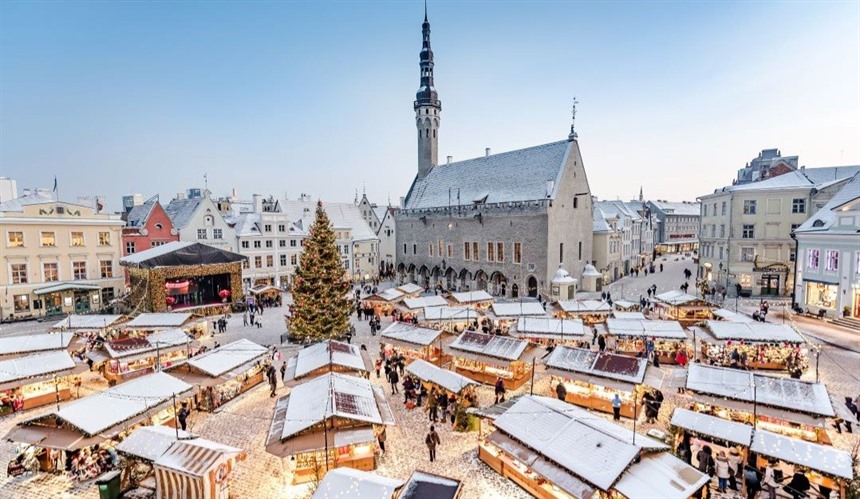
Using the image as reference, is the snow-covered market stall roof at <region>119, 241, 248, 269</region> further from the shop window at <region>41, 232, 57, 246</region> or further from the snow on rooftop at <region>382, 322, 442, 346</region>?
the snow on rooftop at <region>382, 322, 442, 346</region>

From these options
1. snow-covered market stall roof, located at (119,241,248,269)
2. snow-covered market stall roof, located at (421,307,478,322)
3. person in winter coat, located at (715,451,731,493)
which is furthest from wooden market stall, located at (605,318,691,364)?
snow-covered market stall roof, located at (119,241,248,269)

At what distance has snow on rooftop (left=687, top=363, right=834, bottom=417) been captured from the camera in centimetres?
1245

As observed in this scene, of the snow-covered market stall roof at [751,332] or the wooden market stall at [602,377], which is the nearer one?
the wooden market stall at [602,377]

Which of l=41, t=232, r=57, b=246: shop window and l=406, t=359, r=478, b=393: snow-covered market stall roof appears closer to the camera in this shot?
l=406, t=359, r=478, b=393: snow-covered market stall roof

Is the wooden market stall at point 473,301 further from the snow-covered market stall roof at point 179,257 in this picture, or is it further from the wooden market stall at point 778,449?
the snow-covered market stall roof at point 179,257

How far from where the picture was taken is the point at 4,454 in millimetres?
13367

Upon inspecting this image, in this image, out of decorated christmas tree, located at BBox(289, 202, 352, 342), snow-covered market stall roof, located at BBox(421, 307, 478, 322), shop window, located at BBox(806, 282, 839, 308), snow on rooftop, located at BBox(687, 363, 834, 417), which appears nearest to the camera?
snow on rooftop, located at BBox(687, 363, 834, 417)

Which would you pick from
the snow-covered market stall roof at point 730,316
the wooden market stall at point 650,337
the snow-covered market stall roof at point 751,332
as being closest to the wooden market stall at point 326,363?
the wooden market stall at point 650,337

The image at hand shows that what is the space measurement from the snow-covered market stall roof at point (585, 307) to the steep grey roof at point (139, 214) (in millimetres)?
38793

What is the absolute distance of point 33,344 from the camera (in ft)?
64.5

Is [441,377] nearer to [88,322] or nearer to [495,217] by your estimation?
[88,322]

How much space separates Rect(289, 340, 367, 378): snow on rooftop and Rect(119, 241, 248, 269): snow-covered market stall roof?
20572 mm

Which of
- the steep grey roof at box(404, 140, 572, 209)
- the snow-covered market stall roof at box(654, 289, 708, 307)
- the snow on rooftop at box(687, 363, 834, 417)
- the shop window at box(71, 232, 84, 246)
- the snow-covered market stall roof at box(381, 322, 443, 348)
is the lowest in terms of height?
the snow-covered market stall roof at box(381, 322, 443, 348)

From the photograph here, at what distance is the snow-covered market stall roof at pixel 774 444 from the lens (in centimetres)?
1010
